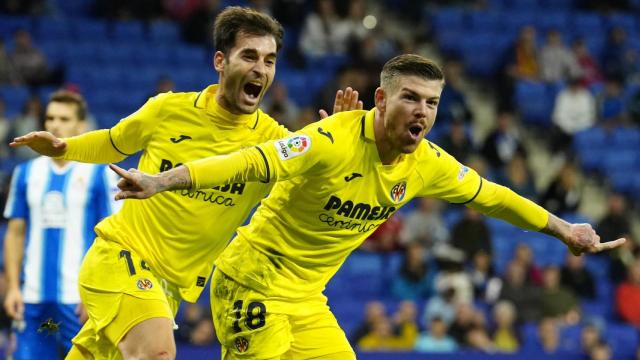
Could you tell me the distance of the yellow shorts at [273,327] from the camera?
17.2 feet

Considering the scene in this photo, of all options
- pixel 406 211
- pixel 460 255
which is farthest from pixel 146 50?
pixel 460 255

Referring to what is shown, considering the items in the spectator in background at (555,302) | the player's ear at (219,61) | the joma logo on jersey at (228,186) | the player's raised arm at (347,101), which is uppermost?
the player's ear at (219,61)

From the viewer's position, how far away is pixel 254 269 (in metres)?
5.30

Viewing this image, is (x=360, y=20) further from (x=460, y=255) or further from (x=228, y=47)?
(x=228, y=47)

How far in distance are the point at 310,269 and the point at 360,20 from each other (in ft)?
32.9

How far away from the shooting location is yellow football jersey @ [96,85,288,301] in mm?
5469

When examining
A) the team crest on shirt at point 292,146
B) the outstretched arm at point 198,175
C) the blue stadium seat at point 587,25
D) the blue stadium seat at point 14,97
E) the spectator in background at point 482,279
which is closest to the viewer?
the outstretched arm at point 198,175

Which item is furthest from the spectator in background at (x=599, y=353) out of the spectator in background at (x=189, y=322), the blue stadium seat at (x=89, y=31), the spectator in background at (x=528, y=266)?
the blue stadium seat at (x=89, y=31)

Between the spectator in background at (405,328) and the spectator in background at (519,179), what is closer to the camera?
the spectator in background at (405,328)

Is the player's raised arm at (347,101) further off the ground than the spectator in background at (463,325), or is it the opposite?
the player's raised arm at (347,101)

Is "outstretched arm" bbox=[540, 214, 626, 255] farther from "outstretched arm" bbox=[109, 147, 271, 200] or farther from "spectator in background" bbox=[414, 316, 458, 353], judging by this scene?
"spectator in background" bbox=[414, 316, 458, 353]

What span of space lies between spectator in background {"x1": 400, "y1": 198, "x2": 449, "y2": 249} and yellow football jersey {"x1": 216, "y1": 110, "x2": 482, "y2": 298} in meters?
6.83

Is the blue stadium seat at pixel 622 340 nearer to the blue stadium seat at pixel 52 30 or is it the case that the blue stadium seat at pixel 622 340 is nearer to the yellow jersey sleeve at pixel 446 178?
the yellow jersey sleeve at pixel 446 178

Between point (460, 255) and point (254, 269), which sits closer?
point (254, 269)
